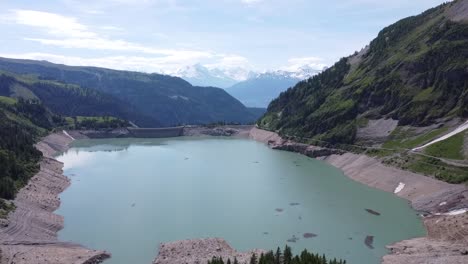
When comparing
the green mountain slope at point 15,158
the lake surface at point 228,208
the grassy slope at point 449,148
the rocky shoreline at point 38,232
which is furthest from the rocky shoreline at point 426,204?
the green mountain slope at point 15,158

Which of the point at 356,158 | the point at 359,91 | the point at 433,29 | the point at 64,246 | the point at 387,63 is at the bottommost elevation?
the point at 64,246

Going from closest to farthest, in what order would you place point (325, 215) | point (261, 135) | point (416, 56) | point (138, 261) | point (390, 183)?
point (138, 261) → point (325, 215) → point (390, 183) → point (416, 56) → point (261, 135)

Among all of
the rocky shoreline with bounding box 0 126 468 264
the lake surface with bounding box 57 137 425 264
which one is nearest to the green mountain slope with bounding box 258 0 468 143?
the lake surface with bounding box 57 137 425 264

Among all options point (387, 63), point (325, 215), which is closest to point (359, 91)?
point (387, 63)

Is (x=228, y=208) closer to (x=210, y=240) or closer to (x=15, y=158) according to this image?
(x=210, y=240)

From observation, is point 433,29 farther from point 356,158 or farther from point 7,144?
point 7,144
